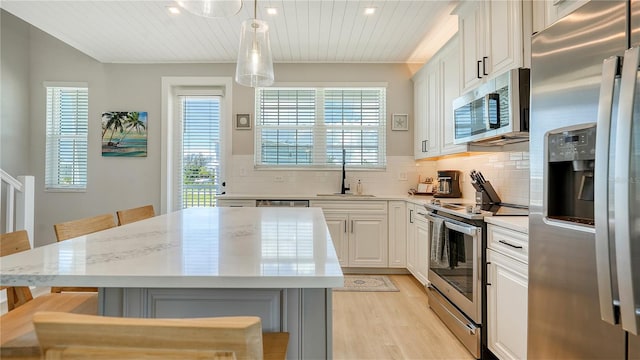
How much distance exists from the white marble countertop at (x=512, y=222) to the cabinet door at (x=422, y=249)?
3.25 feet

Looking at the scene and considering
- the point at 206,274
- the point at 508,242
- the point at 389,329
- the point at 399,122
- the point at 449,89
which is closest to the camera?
the point at 206,274

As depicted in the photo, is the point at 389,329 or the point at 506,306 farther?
the point at 389,329

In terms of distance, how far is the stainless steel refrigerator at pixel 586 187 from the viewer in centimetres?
96

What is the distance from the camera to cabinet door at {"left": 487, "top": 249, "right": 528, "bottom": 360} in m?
1.64

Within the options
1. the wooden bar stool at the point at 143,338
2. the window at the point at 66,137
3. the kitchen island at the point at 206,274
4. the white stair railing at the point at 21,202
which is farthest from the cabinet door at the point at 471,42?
the window at the point at 66,137

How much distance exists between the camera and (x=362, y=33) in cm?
338

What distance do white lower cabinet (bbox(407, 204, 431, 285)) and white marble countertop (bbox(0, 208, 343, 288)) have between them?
1946mm

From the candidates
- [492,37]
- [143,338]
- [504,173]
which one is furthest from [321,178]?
[143,338]

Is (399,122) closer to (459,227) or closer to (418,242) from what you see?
(418,242)

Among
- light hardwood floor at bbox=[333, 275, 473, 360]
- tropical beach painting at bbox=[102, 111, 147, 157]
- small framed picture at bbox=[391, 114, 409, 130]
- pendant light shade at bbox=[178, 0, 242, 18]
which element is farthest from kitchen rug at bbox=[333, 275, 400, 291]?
tropical beach painting at bbox=[102, 111, 147, 157]

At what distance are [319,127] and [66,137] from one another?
3.41 m

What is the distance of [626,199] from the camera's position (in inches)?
37.4

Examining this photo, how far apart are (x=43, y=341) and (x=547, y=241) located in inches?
63.3

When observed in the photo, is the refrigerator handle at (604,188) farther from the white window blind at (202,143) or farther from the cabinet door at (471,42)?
the white window blind at (202,143)
